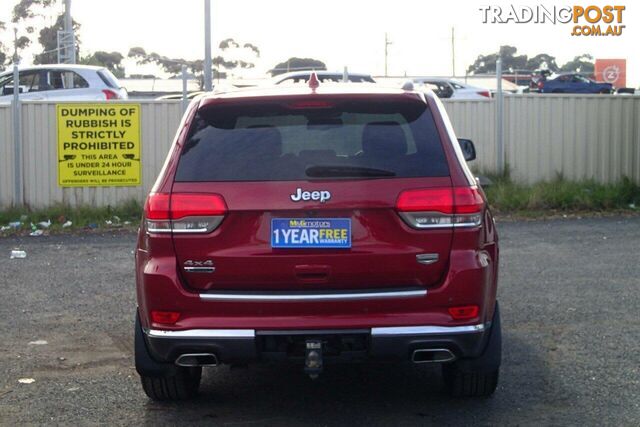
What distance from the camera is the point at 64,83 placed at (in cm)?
1952

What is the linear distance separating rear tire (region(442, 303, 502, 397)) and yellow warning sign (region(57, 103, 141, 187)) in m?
9.37

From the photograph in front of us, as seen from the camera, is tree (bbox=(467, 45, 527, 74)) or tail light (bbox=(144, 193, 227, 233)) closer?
tail light (bbox=(144, 193, 227, 233))

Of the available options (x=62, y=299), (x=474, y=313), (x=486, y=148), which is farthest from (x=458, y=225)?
(x=486, y=148)

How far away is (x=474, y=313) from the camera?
5.11 metres

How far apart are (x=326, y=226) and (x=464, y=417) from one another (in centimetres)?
136

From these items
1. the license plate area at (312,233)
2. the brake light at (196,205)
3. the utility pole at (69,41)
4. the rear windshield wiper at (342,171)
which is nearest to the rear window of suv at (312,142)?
the rear windshield wiper at (342,171)

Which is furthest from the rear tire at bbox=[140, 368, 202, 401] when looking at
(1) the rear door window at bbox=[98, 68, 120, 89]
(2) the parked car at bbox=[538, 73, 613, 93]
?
(2) the parked car at bbox=[538, 73, 613, 93]

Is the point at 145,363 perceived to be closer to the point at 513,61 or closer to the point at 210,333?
the point at 210,333

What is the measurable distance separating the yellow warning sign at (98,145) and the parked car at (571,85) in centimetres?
2311

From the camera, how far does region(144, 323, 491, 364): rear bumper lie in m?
5.00

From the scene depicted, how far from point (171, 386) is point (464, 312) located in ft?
5.75

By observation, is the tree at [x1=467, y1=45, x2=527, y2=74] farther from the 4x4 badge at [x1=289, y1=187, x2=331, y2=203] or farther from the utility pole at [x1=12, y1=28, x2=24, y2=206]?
the 4x4 badge at [x1=289, y1=187, x2=331, y2=203]

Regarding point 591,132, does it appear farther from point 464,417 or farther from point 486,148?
point 464,417

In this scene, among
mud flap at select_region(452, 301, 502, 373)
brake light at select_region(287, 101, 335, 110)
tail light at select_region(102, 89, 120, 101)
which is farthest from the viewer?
tail light at select_region(102, 89, 120, 101)
